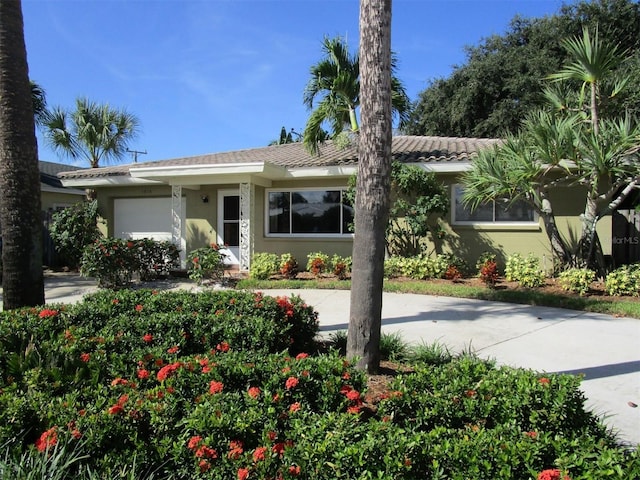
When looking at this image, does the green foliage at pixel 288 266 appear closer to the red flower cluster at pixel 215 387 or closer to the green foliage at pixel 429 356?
the green foliage at pixel 429 356

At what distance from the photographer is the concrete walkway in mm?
4258

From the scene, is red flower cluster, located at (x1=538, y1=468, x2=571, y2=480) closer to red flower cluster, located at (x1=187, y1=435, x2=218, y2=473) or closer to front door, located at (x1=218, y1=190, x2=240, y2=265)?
red flower cluster, located at (x1=187, y1=435, x2=218, y2=473)

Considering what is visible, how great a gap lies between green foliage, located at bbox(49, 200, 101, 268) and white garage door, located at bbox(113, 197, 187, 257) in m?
1.57

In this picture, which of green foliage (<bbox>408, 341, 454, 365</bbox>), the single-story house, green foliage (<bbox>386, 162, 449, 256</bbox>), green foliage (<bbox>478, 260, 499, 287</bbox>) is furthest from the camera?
the single-story house

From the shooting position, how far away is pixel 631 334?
627cm

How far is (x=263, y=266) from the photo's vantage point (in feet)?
39.4

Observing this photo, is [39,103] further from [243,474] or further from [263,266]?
[243,474]

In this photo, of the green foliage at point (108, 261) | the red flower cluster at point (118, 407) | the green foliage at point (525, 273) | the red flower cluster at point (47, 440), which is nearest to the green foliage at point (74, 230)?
the green foliage at point (108, 261)

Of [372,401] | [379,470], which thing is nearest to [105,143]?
[372,401]

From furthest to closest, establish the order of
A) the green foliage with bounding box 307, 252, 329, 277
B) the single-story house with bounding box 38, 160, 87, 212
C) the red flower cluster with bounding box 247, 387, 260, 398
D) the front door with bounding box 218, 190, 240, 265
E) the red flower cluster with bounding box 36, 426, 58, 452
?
the single-story house with bounding box 38, 160, 87, 212, the front door with bounding box 218, 190, 240, 265, the green foliage with bounding box 307, 252, 329, 277, the red flower cluster with bounding box 247, 387, 260, 398, the red flower cluster with bounding box 36, 426, 58, 452

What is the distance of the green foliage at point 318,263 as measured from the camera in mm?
11836

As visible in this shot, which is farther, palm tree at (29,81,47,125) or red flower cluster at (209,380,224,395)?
palm tree at (29,81,47,125)

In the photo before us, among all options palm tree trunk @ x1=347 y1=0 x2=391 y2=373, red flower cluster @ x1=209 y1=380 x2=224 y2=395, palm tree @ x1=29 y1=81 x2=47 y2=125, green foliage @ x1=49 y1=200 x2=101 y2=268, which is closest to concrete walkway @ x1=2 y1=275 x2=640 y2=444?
palm tree trunk @ x1=347 y1=0 x2=391 y2=373

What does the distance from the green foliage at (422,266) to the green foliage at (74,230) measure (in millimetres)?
8954
